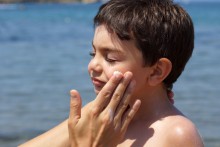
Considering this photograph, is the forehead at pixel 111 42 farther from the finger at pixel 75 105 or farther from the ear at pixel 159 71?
the finger at pixel 75 105

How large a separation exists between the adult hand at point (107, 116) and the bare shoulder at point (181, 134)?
0.51 feet

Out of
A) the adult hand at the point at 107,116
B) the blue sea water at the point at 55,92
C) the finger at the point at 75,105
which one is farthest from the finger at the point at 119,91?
the blue sea water at the point at 55,92

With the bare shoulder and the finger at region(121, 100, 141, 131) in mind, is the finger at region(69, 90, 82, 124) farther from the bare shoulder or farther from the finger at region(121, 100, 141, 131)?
the bare shoulder

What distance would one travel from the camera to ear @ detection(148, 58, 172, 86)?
2.63 metres

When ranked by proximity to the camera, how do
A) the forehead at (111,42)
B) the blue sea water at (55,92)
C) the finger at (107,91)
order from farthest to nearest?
the blue sea water at (55,92) < the forehead at (111,42) < the finger at (107,91)

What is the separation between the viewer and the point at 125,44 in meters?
2.60

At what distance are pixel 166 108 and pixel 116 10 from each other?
0.41 meters

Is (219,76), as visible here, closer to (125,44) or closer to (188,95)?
(188,95)

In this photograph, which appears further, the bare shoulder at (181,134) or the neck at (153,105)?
the neck at (153,105)

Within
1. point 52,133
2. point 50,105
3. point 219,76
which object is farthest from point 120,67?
point 219,76

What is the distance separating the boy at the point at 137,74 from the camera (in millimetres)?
2521

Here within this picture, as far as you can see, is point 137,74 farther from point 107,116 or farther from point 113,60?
point 107,116

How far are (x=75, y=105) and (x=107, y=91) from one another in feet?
0.46

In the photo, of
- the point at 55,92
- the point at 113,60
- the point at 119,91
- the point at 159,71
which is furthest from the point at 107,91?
the point at 55,92
